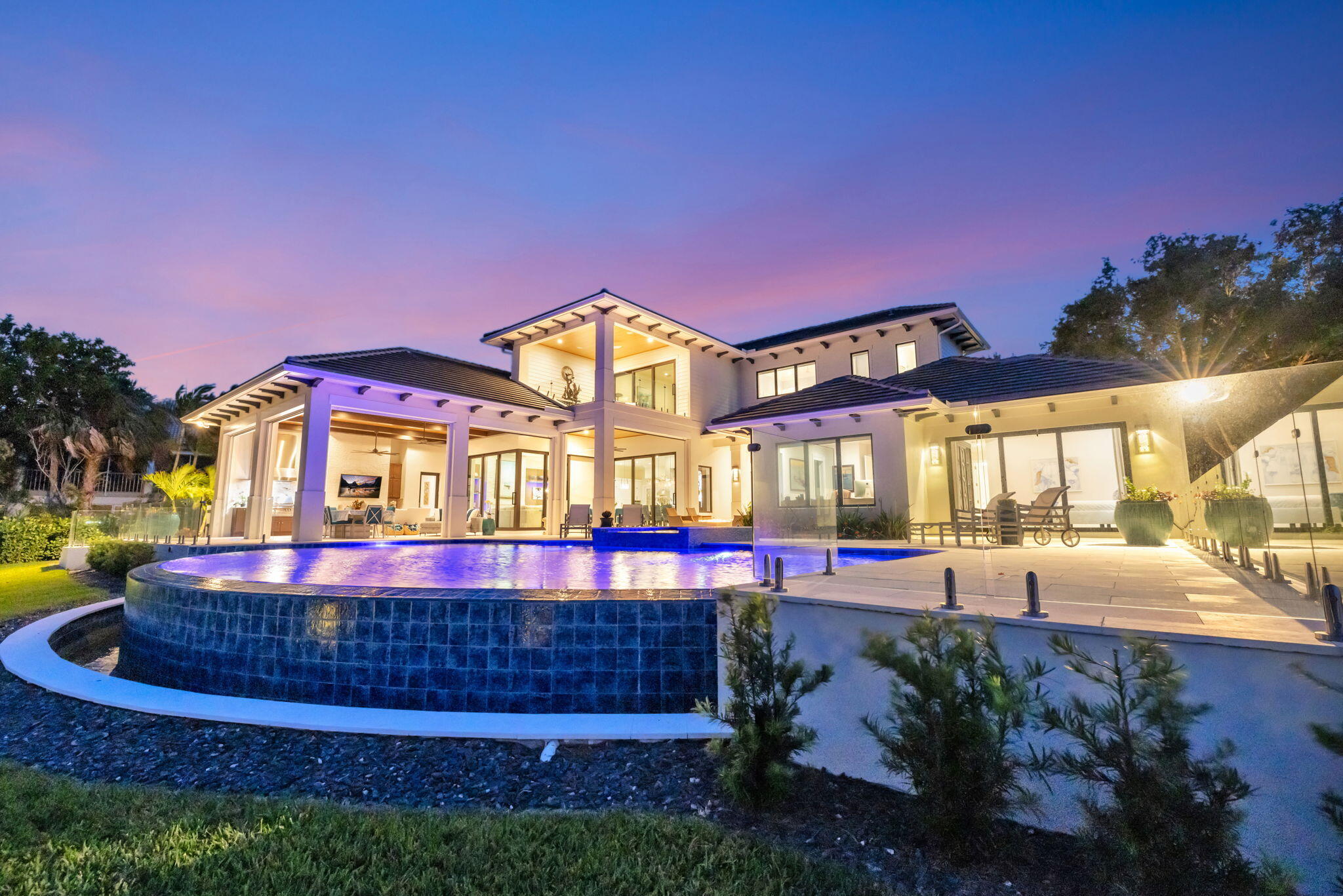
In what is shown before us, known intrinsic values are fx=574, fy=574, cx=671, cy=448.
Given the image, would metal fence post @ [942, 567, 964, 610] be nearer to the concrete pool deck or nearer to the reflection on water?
the concrete pool deck

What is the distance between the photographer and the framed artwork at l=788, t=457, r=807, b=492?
7199mm

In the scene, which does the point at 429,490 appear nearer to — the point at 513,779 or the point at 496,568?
the point at 496,568

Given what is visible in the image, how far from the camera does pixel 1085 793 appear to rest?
2408 millimetres

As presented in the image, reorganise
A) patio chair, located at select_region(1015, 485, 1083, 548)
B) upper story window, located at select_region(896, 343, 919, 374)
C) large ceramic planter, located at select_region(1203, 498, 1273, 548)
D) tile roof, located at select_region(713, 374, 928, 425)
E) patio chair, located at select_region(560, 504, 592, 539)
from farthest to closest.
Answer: upper story window, located at select_region(896, 343, 919, 374), patio chair, located at select_region(560, 504, 592, 539), tile roof, located at select_region(713, 374, 928, 425), patio chair, located at select_region(1015, 485, 1083, 548), large ceramic planter, located at select_region(1203, 498, 1273, 548)

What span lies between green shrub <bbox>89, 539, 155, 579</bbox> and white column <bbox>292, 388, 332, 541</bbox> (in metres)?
2.87

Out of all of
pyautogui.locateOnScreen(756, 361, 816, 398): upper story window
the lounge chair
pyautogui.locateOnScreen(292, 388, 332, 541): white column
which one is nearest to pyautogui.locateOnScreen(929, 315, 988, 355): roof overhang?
pyautogui.locateOnScreen(756, 361, 816, 398): upper story window

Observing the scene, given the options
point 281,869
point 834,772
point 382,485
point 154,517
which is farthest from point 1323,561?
point 382,485

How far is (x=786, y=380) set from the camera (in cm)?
1997

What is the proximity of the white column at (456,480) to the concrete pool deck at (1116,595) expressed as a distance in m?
12.4

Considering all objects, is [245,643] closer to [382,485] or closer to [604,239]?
[382,485]

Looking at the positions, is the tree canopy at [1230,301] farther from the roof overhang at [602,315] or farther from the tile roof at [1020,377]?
the roof overhang at [602,315]

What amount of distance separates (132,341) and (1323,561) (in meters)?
52.6

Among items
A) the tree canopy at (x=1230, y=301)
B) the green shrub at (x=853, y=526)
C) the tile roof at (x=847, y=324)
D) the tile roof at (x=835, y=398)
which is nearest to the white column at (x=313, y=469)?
the tile roof at (x=835, y=398)

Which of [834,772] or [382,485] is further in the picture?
[382,485]
